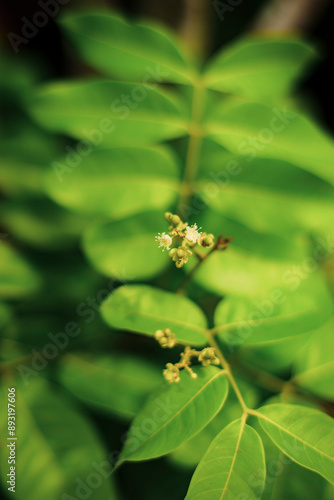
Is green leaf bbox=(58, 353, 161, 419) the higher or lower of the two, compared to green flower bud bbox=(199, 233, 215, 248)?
lower

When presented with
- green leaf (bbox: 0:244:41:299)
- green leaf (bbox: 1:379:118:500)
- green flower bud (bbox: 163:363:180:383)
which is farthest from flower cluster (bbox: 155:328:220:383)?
green leaf (bbox: 0:244:41:299)

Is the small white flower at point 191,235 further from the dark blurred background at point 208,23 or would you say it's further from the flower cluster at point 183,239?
the dark blurred background at point 208,23

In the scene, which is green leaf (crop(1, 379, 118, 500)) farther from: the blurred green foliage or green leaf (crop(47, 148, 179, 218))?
green leaf (crop(47, 148, 179, 218))

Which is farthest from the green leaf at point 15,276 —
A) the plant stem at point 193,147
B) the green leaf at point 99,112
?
the plant stem at point 193,147

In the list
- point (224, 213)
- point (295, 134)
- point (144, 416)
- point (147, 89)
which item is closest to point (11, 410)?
point (144, 416)

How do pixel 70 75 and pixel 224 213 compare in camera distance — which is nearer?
pixel 224 213

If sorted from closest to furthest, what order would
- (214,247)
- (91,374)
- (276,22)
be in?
1. (214,247)
2. (91,374)
3. (276,22)

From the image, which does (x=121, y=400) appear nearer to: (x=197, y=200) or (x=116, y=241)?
(x=116, y=241)
